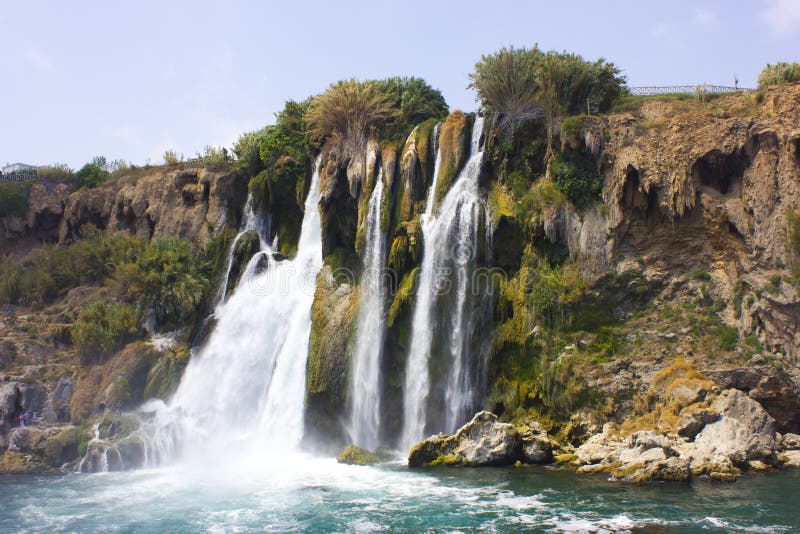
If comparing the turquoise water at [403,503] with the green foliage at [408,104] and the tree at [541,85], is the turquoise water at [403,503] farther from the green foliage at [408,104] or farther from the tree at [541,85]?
the green foliage at [408,104]

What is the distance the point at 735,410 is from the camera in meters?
17.6

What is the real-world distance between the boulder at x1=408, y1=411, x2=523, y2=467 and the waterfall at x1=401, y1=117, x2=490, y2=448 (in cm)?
231

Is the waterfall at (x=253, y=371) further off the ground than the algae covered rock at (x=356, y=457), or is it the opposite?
the waterfall at (x=253, y=371)

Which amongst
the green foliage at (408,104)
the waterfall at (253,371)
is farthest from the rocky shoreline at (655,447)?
the green foliage at (408,104)

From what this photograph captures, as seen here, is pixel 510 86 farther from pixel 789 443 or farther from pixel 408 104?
pixel 789 443

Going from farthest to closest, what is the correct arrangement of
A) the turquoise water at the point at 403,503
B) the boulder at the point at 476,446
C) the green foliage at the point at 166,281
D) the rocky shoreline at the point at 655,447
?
the green foliage at the point at 166,281, the boulder at the point at 476,446, the rocky shoreline at the point at 655,447, the turquoise water at the point at 403,503

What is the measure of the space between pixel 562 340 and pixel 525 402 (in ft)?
7.87

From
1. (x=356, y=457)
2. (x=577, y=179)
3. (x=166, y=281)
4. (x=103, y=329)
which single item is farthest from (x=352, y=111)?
(x=356, y=457)

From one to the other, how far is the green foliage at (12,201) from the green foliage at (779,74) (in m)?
40.5

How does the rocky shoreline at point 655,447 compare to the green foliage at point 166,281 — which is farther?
the green foliage at point 166,281

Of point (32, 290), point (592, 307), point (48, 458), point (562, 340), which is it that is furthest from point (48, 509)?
point (32, 290)

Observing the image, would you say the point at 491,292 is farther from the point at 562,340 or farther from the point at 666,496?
the point at 666,496

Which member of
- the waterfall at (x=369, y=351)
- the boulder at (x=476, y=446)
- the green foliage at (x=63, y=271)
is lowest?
the boulder at (x=476, y=446)

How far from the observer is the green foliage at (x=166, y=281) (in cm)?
3111
